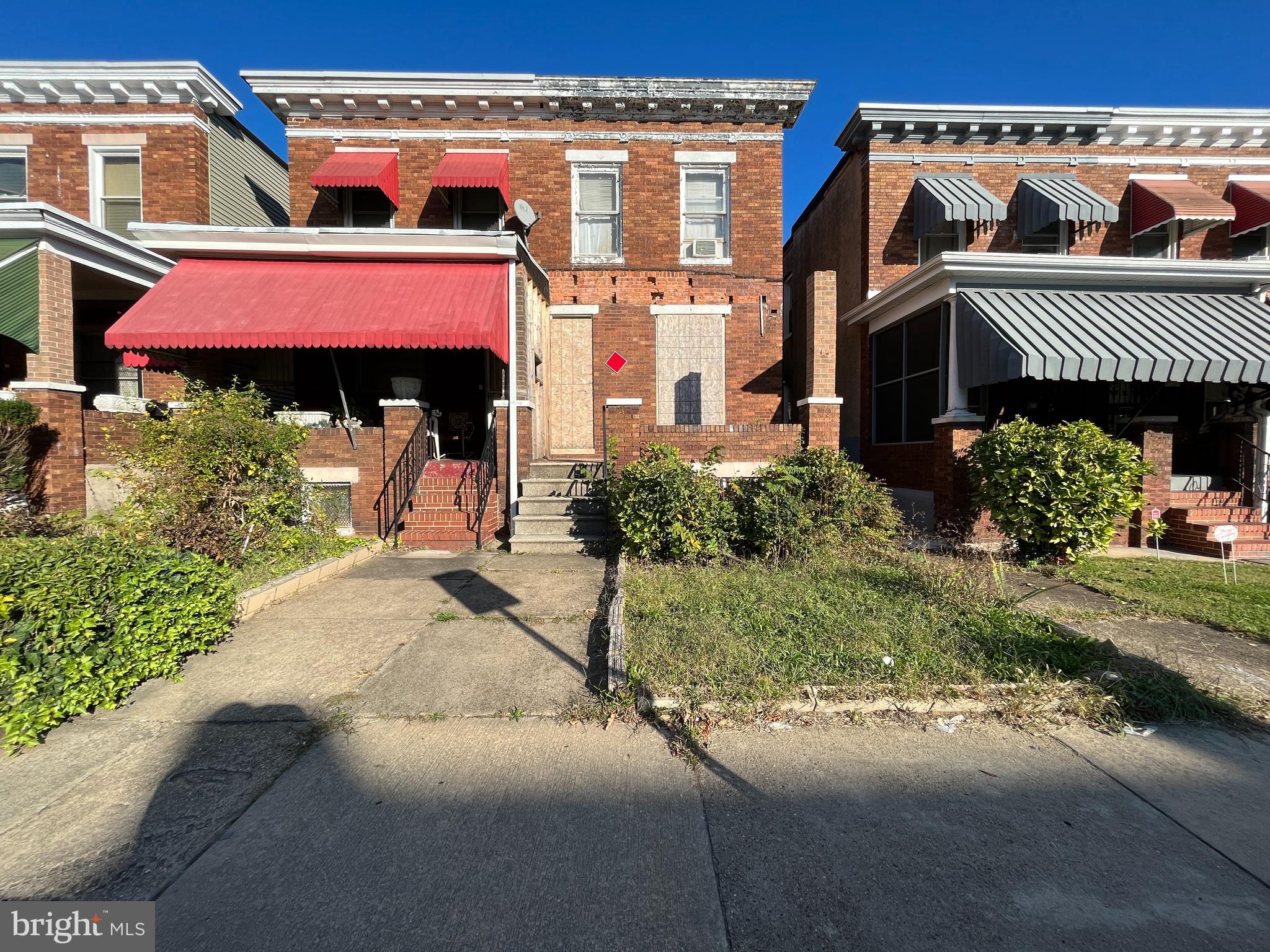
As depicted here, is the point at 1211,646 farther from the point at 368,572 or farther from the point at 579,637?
the point at 368,572

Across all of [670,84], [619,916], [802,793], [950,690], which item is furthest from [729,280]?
[619,916]

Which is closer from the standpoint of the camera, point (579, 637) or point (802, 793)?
point (802, 793)

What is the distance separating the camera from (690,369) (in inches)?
441

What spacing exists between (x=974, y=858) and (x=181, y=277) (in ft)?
38.1

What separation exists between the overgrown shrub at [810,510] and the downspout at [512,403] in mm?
3549

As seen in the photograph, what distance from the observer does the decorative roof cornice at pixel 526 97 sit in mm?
10703

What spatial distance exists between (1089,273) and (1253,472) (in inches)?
165

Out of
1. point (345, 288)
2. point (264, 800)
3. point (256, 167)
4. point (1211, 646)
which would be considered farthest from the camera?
point (256, 167)

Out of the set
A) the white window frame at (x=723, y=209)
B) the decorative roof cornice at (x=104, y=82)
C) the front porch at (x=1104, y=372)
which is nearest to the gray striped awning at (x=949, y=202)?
the front porch at (x=1104, y=372)

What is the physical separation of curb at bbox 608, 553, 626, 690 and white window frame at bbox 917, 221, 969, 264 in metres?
10.1

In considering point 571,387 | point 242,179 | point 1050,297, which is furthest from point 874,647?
point 242,179

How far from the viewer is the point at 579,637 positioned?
15.1 feet

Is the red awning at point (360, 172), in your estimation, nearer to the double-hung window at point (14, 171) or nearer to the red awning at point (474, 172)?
the red awning at point (474, 172)
